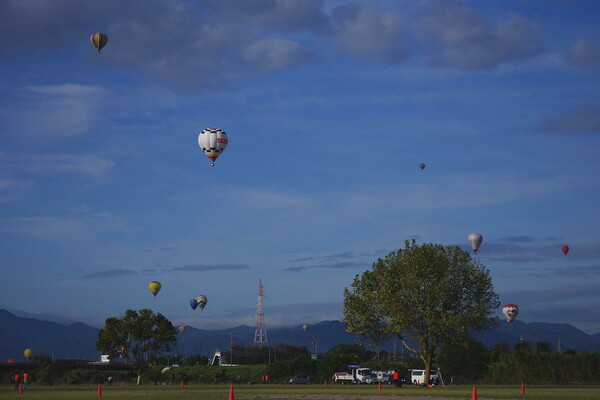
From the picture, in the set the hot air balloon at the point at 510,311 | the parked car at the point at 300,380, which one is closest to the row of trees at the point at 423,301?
the parked car at the point at 300,380

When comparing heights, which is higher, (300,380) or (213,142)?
(213,142)

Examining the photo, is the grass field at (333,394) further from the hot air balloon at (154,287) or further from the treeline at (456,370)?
the hot air balloon at (154,287)

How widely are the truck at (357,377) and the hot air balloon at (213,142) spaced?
118 ft

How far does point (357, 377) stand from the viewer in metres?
116

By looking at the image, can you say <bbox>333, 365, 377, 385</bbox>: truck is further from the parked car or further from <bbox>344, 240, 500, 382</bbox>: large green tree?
<bbox>344, 240, 500, 382</bbox>: large green tree

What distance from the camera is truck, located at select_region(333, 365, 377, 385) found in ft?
375

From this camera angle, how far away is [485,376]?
103188mm

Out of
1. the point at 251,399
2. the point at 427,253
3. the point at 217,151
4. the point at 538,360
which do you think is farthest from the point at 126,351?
the point at 251,399

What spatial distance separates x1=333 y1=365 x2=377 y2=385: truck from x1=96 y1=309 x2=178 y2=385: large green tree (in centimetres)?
2407

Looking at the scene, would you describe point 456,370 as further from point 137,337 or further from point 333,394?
point 333,394

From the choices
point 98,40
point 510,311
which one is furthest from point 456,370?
point 98,40

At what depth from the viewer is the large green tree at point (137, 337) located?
111875 mm

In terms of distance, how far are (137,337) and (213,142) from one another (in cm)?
2915

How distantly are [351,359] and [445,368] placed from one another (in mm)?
30256
